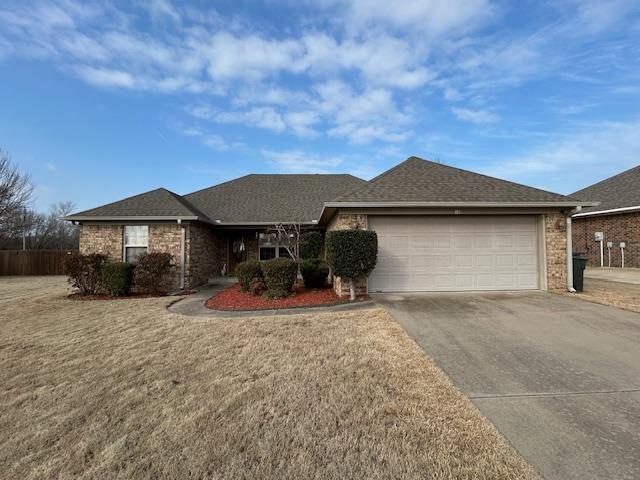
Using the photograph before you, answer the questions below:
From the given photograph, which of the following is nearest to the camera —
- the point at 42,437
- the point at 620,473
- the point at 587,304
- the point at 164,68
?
the point at 620,473

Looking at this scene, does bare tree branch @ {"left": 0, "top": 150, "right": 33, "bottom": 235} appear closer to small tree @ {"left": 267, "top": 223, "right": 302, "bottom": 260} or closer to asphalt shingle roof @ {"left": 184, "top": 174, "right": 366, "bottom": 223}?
asphalt shingle roof @ {"left": 184, "top": 174, "right": 366, "bottom": 223}

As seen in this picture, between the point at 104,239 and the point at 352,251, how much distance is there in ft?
32.8

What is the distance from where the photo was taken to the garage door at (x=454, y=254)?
980cm

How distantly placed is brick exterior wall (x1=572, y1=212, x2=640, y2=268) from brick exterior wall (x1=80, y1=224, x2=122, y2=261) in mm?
23156

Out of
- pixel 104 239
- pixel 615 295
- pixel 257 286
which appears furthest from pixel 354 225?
pixel 104 239

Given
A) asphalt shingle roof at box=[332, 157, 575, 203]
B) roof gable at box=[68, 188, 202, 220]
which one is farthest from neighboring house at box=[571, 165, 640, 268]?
roof gable at box=[68, 188, 202, 220]

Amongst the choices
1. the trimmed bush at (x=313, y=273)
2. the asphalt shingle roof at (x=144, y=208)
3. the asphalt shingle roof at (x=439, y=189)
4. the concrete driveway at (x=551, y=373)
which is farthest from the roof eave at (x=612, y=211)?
the asphalt shingle roof at (x=144, y=208)

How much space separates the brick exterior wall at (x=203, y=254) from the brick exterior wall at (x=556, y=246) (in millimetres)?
12118

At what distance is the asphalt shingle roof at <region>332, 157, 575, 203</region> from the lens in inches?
372

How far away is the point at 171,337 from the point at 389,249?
6275 millimetres

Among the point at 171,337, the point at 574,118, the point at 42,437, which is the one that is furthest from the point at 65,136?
the point at 574,118

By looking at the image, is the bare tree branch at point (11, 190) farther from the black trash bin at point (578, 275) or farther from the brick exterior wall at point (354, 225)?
the black trash bin at point (578, 275)

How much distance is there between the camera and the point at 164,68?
10648 millimetres

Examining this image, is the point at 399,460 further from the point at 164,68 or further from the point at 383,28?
the point at 164,68
